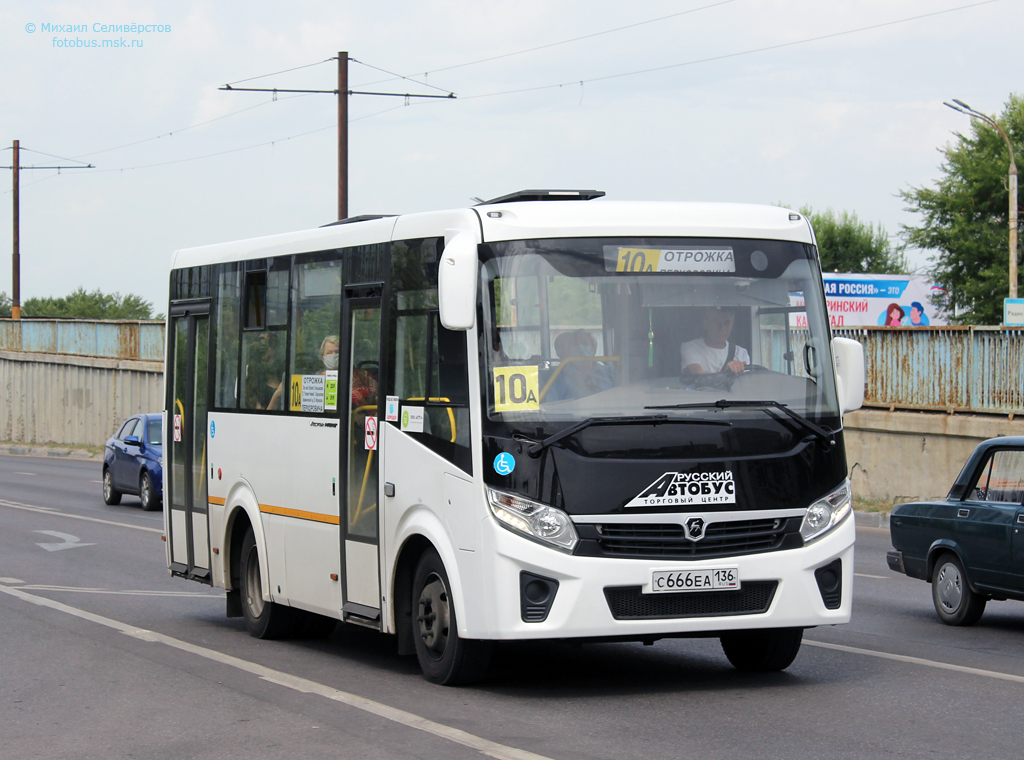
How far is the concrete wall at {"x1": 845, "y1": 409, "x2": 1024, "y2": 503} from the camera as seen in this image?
76.1 ft

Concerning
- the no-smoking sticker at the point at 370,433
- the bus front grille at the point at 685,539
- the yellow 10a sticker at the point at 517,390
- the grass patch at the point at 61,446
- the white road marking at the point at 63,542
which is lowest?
the grass patch at the point at 61,446

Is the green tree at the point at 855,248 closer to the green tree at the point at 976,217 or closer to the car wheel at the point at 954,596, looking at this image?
the green tree at the point at 976,217

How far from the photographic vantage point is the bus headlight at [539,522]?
7902 mm

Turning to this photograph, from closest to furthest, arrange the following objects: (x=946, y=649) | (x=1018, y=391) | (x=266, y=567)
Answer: (x=946, y=649) < (x=266, y=567) < (x=1018, y=391)

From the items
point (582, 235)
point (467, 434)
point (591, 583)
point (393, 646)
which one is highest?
point (582, 235)

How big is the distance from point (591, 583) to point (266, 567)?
3.74 m

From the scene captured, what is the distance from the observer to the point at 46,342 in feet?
175

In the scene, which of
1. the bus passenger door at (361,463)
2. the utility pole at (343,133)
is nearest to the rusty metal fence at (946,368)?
the utility pole at (343,133)

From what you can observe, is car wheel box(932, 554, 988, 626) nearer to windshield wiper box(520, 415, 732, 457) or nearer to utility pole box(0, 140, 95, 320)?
windshield wiper box(520, 415, 732, 457)

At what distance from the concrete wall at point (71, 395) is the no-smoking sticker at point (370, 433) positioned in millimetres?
37818

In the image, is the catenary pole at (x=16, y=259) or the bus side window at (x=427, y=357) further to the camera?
the catenary pole at (x=16, y=259)

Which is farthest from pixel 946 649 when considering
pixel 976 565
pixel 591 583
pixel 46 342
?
pixel 46 342

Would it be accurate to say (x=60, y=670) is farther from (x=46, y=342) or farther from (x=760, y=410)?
(x=46, y=342)

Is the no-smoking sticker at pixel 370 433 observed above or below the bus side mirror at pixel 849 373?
below
